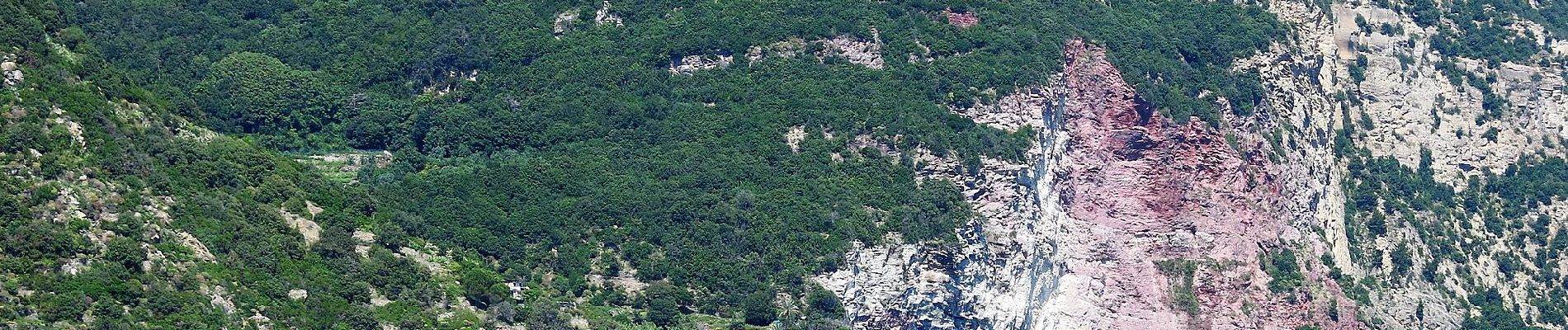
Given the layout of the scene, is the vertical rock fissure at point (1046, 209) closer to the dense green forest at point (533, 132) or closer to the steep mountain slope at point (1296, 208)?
the steep mountain slope at point (1296, 208)

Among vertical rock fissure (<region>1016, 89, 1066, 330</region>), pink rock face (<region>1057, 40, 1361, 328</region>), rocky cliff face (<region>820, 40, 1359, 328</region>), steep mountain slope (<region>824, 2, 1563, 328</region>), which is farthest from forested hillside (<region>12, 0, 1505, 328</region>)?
vertical rock fissure (<region>1016, 89, 1066, 330</region>)

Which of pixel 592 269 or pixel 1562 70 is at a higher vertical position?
pixel 1562 70

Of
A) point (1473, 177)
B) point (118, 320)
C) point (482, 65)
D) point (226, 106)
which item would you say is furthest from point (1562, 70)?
point (118, 320)

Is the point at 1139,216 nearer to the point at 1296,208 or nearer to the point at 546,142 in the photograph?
the point at 1296,208

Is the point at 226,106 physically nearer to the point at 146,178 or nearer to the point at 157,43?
the point at 157,43

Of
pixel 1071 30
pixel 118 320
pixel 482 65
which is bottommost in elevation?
pixel 118 320

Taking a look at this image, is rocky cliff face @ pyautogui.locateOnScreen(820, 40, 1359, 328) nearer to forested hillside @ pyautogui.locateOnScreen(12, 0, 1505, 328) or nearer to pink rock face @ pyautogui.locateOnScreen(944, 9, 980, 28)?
forested hillside @ pyautogui.locateOnScreen(12, 0, 1505, 328)

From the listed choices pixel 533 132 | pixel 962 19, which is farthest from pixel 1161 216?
pixel 533 132

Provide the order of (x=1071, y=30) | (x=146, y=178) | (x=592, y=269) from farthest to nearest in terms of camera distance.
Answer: (x=1071, y=30), (x=592, y=269), (x=146, y=178)
